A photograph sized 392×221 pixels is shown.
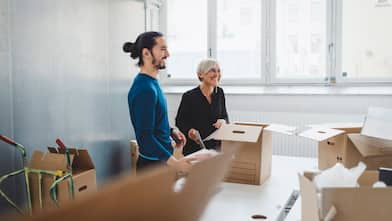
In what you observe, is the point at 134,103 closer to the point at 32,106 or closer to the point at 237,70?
the point at 32,106

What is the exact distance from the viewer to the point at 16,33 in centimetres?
251

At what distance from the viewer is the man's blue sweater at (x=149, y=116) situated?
193cm

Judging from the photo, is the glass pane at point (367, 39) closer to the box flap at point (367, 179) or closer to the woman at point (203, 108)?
→ the woman at point (203, 108)

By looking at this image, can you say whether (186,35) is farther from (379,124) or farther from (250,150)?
(379,124)

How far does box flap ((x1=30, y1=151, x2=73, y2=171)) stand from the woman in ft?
2.99

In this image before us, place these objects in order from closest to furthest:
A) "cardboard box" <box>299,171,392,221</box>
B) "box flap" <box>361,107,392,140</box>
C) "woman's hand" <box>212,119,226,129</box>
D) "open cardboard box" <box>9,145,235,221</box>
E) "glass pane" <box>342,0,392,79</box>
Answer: "open cardboard box" <box>9,145,235,221</box> < "cardboard box" <box>299,171,392,221</box> < "box flap" <box>361,107,392,140</box> < "woman's hand" <box>212,119,226,129</box> < "glass pane" <box>342,0,392,79</box>

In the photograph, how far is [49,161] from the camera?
2.32 metres

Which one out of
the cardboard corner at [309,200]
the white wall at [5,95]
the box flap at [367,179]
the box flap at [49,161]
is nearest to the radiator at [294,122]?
the box flap at [49,161]

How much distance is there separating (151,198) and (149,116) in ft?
4.99

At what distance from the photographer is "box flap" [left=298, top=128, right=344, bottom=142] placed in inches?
71.7

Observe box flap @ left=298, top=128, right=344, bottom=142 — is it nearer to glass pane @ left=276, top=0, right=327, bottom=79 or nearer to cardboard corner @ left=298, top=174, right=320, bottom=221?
cardboard corner @ left=298, top=174, right=320, bottom=221

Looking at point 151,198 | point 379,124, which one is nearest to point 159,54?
point 379,124

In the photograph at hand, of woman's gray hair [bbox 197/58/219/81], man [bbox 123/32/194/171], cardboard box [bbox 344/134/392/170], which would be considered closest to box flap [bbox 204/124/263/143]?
man [bbox 123/32/194/171]

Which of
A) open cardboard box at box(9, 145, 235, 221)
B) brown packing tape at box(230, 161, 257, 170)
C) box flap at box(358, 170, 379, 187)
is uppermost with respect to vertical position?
open cardboard box at box(9, 145, 235, 221)
